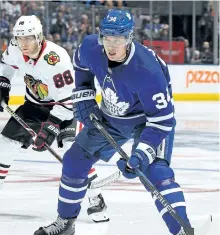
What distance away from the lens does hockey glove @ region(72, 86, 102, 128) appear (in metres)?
3.94

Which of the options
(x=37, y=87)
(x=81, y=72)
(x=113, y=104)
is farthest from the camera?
(x=37, y=87)

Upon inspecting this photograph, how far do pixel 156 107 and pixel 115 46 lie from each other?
0.30 meters

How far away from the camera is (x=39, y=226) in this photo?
428cm

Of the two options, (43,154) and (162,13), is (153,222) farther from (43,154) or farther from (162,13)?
(162,13)

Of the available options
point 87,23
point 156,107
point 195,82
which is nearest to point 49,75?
point 156,107

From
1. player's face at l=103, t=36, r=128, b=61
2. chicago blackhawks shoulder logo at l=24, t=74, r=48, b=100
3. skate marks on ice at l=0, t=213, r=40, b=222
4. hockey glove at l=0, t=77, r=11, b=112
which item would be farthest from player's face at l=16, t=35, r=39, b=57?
player's face at l=103, t=36, r=128, b=61

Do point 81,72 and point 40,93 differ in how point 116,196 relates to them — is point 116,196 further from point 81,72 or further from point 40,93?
point 81,72

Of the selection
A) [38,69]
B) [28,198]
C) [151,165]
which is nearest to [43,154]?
[28,198]

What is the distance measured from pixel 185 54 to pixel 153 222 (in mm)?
10094

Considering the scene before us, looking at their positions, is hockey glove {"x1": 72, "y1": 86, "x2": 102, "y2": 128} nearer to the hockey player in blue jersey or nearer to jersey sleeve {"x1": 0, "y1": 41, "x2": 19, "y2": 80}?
the hockey player in blue jersey

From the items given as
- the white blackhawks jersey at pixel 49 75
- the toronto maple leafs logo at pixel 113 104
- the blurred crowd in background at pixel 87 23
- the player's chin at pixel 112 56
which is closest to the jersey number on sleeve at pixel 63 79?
the white blackhawks jersey at pixel 49 75

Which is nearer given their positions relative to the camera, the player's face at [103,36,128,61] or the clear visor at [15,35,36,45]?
the player's face at [103,36,128,61]

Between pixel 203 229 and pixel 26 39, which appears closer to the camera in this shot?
pixel 203 229

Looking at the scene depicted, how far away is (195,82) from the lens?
14312mm
